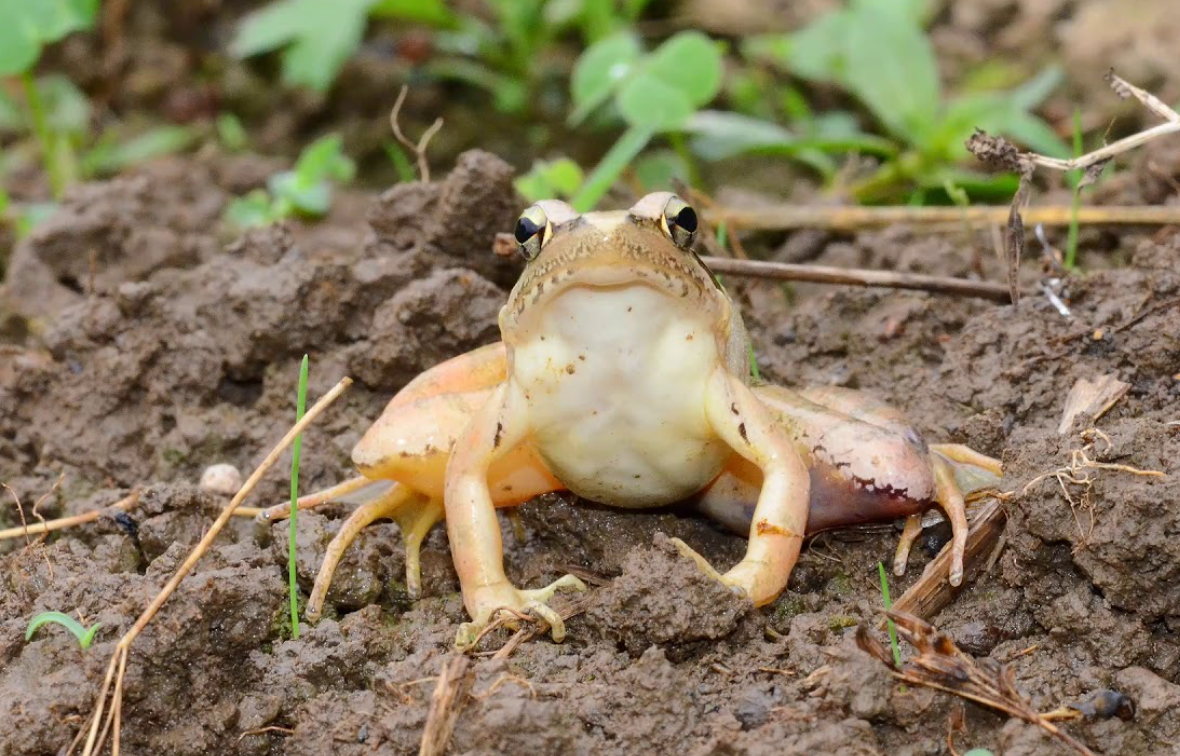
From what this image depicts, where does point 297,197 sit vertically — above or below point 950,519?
above

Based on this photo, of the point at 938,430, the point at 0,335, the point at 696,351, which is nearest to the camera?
the point at 696,351

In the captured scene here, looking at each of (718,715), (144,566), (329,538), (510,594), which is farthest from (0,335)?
(718,715)

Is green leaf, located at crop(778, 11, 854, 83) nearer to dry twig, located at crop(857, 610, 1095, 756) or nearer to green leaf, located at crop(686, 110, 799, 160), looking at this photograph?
green leaf, located at crop(686, 110, 799, 160)

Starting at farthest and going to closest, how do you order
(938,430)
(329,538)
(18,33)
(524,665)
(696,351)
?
(18,33)
(938,430)
(329,538)
(696,351)
(524,665)

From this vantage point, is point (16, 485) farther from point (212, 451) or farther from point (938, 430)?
point (938, 430)


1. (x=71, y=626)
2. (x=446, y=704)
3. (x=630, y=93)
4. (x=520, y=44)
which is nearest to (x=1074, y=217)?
(x=630, y=93)

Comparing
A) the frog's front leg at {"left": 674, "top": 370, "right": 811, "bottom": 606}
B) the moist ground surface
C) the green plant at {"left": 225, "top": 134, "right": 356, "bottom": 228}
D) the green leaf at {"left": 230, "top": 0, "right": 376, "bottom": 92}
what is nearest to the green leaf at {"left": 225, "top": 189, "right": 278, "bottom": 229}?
the green plant at {"left": 225, "top": 134, "right": 356, "bottom": 228}

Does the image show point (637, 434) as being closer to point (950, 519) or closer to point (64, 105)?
point (950, 519)
